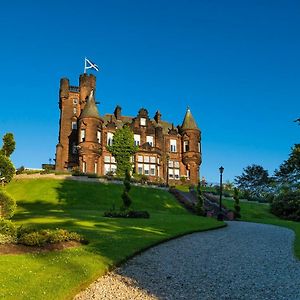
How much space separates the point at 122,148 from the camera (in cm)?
6881

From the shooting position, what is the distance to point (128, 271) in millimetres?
12555

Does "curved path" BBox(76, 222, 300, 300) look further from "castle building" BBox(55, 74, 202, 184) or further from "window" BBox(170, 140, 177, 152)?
"window" BBox(170, 140, 177, 152)

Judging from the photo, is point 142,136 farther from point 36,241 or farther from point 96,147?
point 36,241

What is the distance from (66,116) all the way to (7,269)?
64.3m

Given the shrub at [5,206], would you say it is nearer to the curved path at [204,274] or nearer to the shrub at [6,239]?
the shrub at [6,239]

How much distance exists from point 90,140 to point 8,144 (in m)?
44.9

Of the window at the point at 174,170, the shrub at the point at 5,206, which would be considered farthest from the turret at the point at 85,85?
the shrub at the point at 5,206

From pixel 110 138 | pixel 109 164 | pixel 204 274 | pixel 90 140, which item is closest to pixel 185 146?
pixel 110 138

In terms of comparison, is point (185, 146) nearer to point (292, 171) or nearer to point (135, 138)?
point (135, 138)

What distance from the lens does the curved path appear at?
1007 centimetres

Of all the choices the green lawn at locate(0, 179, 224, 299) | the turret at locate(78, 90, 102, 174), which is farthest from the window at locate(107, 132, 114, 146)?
the green lawn at locate(0, 179, 224, 299)

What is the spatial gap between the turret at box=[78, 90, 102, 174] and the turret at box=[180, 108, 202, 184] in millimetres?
17665

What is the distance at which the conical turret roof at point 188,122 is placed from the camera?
247 feet

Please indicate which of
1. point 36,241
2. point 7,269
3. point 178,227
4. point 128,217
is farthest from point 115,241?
point 128,217
